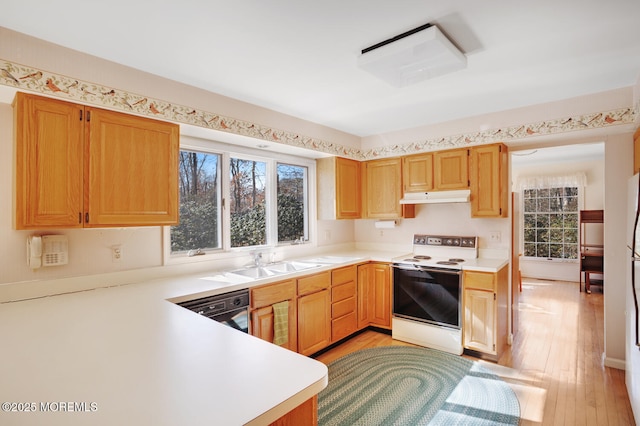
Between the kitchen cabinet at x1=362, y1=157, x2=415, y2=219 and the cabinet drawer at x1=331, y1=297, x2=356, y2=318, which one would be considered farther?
the kitchen cabinet at x1=362, y1=157, x2=415, y2=219

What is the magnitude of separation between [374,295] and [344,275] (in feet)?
1.90

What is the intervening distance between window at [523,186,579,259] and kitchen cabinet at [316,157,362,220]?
4.67 meters

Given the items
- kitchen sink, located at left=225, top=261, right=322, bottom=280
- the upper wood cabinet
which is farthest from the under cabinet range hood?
kitchen sink, located at left=225, top=261, right=322, bottom=280

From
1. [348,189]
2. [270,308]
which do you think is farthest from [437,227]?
[270,308]

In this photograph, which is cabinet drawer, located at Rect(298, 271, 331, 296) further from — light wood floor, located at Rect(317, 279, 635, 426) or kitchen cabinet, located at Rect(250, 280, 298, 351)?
light wood floor, located at Rect(317, 279, 635, 426)

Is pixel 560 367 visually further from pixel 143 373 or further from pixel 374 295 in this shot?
pixel 143 373

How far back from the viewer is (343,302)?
3.42 meters

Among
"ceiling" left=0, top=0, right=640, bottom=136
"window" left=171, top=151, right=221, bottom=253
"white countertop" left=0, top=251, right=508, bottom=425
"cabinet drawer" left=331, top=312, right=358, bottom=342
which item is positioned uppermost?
"ceiling" left=0, top=0, right=640, bottom=136

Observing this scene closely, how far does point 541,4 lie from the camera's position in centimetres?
159

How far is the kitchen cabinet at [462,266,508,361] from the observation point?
2.99m

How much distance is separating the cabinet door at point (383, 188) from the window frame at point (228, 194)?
715mm

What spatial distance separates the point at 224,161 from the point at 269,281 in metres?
1.27

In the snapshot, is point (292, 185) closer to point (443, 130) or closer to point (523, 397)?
point (443, 130)

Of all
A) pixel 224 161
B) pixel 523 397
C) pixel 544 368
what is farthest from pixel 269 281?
pixel 544 368
